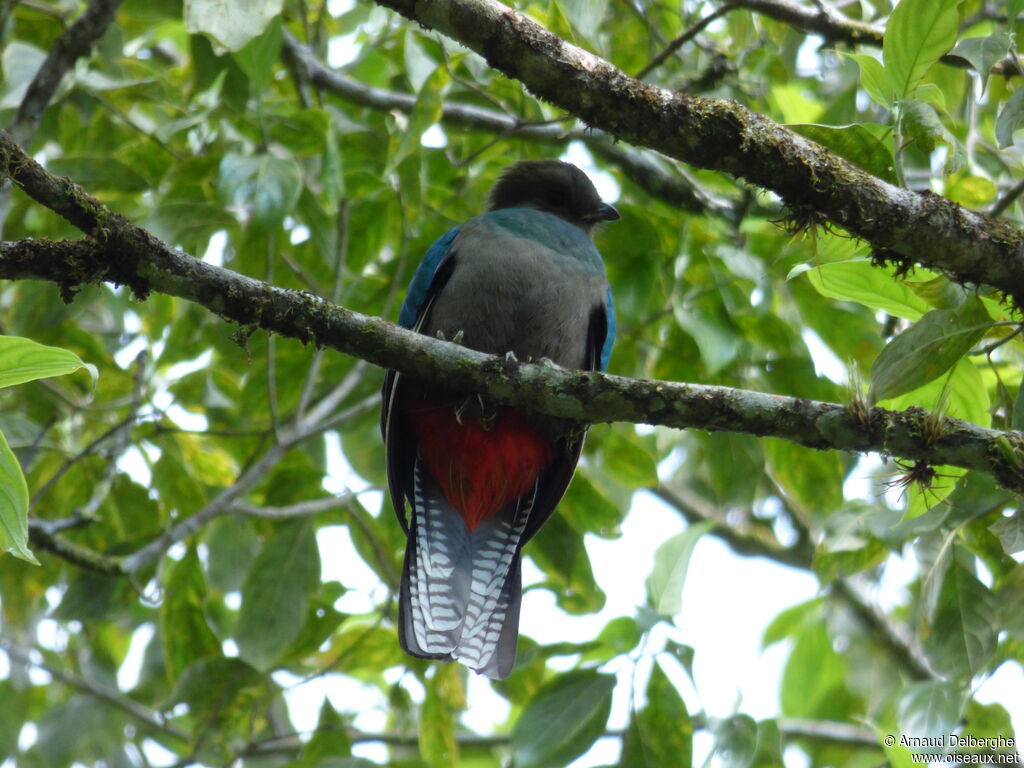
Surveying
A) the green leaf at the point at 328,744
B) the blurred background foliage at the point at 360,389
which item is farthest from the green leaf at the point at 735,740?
the green leaf at the point at 328,744

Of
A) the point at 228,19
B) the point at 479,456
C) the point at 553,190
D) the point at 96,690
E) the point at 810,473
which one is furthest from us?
the point at 553,190

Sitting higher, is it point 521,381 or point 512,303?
point 512,303

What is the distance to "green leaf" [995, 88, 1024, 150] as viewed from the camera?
2.71 m

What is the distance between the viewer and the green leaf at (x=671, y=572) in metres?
3.62

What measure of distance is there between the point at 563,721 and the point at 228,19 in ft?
8.48

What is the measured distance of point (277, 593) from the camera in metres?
3.96

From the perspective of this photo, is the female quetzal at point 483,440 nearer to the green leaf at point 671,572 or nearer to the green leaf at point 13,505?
the green leaf at point 671,572

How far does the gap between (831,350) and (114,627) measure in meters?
4.42

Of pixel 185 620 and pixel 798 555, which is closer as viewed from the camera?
pixel 185 620

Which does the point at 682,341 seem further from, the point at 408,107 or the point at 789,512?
the point at 789,512

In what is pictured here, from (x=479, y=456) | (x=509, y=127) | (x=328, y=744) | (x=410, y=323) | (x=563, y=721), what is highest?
(x=509, y=127)

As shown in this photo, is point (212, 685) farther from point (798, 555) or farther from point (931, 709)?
point (798, 555)

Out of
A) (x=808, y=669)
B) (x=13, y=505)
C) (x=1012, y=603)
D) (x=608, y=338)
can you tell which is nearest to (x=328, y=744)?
(x=608, y=338)

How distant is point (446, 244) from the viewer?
4371 millimetres
